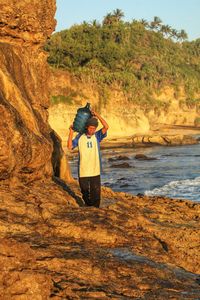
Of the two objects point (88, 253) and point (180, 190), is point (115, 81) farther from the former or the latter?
point (88, 253)

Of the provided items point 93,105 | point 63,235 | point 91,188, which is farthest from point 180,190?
point 93,105

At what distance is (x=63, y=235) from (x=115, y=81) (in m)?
55.5

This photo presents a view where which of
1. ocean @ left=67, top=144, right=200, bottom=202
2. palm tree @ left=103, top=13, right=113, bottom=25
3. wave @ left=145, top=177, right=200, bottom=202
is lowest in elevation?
ocean @ left=67, top=144, right=200, bottom=202

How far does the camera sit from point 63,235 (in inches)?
211

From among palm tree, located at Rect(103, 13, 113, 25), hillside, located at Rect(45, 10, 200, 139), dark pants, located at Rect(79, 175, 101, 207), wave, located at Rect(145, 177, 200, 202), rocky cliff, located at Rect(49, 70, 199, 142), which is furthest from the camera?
palm tree, located at Rect(103, 13, 113, 25)

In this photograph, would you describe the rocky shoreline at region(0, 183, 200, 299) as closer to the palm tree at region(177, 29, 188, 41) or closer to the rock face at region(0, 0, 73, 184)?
the rock face at region(0, 0, 73, 184)

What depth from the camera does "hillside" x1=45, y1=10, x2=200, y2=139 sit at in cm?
5453

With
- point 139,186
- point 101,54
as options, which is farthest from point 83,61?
point 139,186

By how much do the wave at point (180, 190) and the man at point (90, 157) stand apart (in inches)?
343

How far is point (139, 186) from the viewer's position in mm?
19859

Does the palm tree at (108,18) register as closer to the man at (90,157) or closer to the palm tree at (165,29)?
the palm tree at (165,29)

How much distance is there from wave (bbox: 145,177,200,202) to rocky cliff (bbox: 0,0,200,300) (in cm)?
607

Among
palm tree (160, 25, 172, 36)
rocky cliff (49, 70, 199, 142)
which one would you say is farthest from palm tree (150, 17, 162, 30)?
rocky cliff (49, 70, 199, 142)

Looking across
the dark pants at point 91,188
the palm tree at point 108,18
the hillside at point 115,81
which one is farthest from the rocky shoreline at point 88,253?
the palm tree at point 108,18
